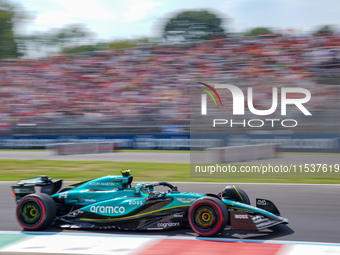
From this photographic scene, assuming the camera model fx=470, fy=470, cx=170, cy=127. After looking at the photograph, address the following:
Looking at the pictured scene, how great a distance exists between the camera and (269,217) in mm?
5461

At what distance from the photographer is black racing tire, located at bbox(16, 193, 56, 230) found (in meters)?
5.80

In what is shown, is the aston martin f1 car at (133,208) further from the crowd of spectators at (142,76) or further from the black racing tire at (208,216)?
the crowd of spectators at (142,76)

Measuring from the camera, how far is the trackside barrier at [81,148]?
1731cm

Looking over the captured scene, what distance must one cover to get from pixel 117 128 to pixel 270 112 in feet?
25.7

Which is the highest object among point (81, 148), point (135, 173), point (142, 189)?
point (142, 189)

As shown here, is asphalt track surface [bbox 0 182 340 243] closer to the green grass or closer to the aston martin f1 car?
the aston martin f1 car

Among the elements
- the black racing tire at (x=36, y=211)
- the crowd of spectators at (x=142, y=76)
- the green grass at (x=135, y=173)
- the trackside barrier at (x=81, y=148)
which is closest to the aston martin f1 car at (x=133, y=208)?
the black racing tire at (x=36, y=211)

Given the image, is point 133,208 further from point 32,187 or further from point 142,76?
point 142,76

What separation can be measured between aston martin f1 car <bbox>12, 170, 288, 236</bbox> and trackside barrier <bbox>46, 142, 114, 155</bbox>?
1122cm

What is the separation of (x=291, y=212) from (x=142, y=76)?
1387 cm

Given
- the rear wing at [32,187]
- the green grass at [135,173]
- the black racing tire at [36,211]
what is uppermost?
the rear wing at [32,187]

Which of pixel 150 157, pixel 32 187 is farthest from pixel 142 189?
pixel 150 157

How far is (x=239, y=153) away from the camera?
12.0 m

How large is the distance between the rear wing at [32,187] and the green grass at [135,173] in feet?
15.1
